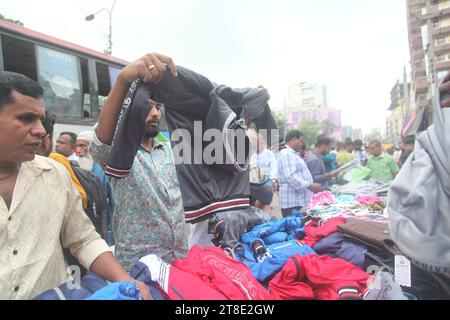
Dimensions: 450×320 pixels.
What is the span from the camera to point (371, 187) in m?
4.16

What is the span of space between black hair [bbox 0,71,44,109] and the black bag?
108 cm

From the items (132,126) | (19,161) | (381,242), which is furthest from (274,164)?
(19,161)

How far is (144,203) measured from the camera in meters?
1.78

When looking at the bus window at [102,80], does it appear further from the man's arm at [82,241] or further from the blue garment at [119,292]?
the blue garment at [119,292]

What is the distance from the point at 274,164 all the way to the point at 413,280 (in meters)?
3.46

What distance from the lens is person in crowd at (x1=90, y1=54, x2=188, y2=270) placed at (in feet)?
5.36

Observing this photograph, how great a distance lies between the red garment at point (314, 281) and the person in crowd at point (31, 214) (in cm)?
66

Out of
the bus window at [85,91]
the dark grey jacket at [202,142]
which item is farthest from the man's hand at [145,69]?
the bus window at [85,91]

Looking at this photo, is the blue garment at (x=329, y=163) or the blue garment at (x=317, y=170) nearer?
the blue garment at (x=317, y=170)

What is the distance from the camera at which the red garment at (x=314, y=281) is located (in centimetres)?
146

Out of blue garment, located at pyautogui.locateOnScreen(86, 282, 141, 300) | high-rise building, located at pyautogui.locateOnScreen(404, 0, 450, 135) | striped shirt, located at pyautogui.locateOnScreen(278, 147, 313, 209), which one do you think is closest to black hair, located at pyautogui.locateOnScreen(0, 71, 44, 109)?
blue garment, located at pyautogui.locateOnScreen(86, 282, 141, 300)

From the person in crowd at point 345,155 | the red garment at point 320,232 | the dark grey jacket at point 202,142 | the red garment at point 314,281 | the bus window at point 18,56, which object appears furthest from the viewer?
the person in crowd at point 345,155

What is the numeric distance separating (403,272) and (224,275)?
3.03 feet

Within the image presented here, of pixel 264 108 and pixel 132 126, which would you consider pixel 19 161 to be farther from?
pixel 264 108
